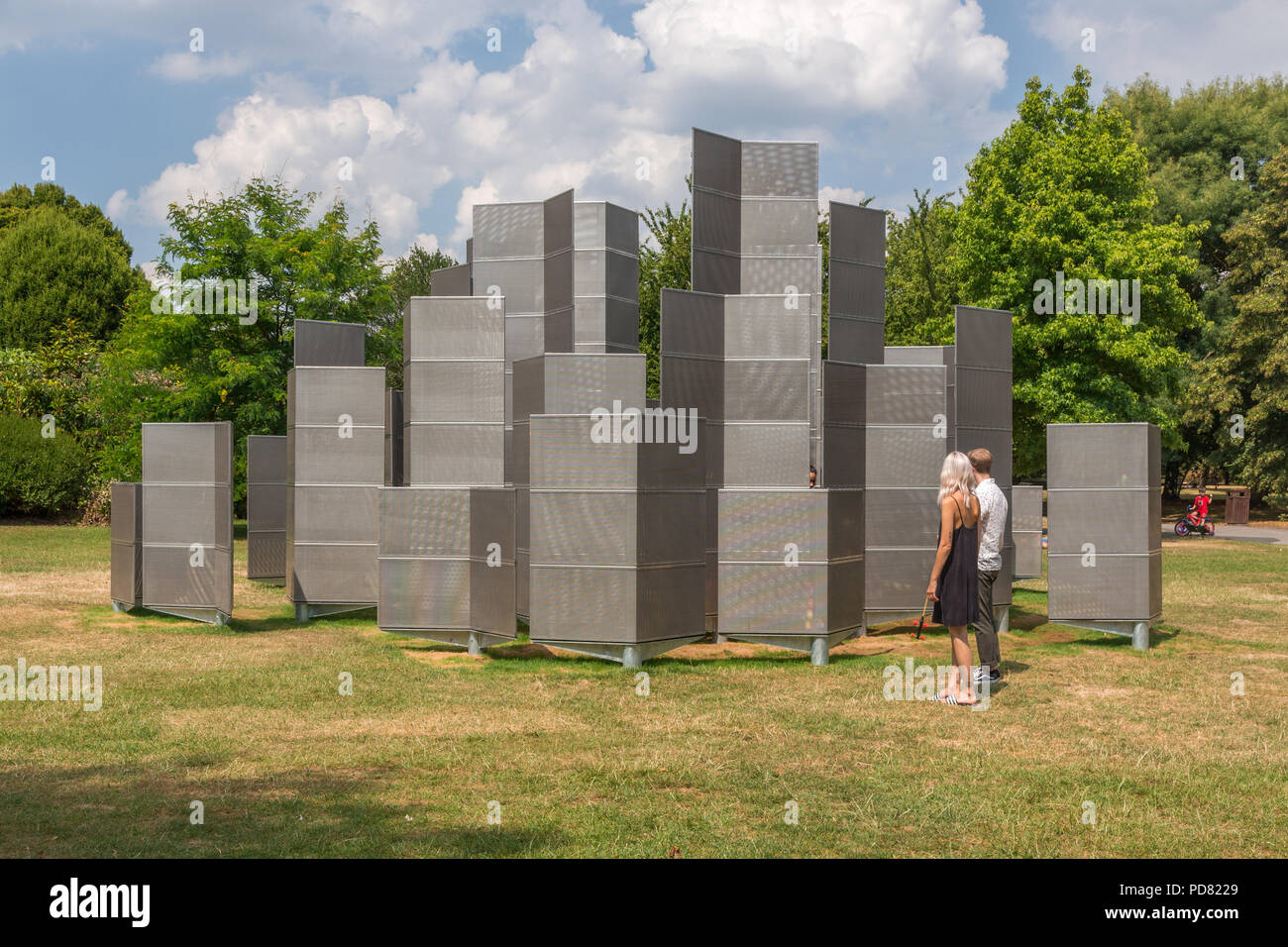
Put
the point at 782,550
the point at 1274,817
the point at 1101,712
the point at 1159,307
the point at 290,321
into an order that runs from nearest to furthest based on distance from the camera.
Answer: the point at 1274,817 → the point at 1101,712 → the point at 782,550 → the point at 1159,307 → the point at 290,321

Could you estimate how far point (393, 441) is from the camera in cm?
1741

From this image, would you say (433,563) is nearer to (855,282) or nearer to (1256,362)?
(855,282)

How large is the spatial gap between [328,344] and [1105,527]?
12674 mm

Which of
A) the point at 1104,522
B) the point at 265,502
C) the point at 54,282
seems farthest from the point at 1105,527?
the point at 54,282

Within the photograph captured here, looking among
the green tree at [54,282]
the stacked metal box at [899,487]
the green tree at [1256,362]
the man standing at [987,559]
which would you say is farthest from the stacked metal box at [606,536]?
the green tree at [54,282]

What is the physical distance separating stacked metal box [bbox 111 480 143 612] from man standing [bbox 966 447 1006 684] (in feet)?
40.9

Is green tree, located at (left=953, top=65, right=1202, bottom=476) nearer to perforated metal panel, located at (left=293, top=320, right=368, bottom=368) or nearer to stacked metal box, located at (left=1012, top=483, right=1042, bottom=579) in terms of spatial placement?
stacked metal box, located at (left=1012, top=483, right=1042, bottom=579)

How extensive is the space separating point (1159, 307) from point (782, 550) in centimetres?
2464

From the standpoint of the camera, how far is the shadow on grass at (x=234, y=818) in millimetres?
6340

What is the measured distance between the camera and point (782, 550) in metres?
12.9

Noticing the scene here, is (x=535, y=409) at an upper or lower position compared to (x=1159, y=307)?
lower
